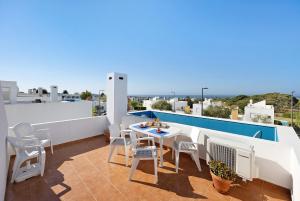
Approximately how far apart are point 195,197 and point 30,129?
12.3 ft

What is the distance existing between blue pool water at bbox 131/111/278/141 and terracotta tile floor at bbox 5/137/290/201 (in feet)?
5.16

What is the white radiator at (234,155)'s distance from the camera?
2.23 m

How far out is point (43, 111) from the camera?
→ 27.1ft

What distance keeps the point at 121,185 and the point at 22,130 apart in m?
2.61

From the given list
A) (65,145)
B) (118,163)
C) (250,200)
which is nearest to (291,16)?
(250,200)

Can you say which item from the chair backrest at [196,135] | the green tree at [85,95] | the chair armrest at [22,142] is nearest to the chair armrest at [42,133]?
the chair armrest at [22,142]

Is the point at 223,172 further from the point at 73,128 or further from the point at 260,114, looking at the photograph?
the point at 260,114

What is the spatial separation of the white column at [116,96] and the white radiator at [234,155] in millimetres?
3421

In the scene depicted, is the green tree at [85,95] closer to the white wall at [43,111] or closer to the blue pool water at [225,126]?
the white wall at [43,111]

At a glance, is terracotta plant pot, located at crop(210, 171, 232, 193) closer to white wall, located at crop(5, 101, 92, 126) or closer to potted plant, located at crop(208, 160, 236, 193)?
potted plant, located at crop(208, 160, 236, 193)

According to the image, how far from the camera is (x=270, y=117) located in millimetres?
10086

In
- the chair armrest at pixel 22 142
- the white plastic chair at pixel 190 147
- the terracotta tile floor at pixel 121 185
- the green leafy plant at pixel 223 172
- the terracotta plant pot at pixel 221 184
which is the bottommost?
the terracotta tile floor at pixel 121 185

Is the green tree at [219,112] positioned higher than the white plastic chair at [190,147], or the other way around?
the white plastic chair at [190,147]

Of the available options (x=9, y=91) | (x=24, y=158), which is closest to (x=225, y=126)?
(x=24, y=158)
